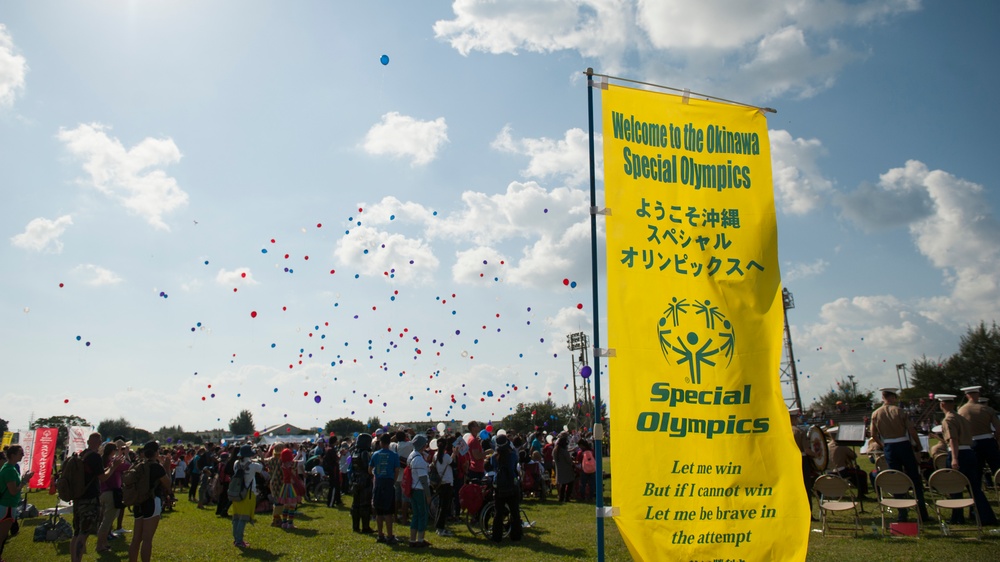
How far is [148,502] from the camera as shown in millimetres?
8516

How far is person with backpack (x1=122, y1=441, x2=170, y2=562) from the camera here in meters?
8.46

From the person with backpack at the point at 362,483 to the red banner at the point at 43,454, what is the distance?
32.9 feet

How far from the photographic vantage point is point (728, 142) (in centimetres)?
437

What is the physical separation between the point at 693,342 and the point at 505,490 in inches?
309

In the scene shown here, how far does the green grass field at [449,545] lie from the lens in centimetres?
824

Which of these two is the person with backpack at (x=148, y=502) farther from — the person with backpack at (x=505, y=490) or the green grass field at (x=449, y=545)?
the person with backpack at (x=505, y=490)

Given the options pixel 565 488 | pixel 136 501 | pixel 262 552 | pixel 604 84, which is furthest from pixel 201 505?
pixel 604 84

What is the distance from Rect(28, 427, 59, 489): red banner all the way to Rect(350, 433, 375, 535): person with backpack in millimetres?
10018

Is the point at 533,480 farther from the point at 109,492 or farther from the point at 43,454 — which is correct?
the point at 43,454

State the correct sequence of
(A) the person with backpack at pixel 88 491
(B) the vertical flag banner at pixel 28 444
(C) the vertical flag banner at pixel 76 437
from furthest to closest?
(B) the vertical flag banner at pixel 28 444 → (C) the vertical flag banner at pixel 76 437 → (A) the person with backpack at pixel 88 491

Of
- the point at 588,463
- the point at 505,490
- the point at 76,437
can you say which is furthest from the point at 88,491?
the point at 588,463

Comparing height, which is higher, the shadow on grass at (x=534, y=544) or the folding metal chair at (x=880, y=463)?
the folding metal chair at (x=880, y=463)

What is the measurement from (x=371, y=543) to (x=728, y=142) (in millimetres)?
→ 9807

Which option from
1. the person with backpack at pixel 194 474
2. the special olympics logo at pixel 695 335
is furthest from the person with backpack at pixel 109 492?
the person with backpack at pixel 194 474
